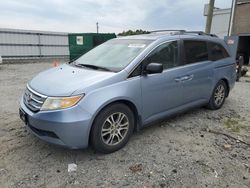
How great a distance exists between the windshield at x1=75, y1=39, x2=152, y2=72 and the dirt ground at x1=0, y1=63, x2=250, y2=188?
1236 millimetres

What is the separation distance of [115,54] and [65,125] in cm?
155

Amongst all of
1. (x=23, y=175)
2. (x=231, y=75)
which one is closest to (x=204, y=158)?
(x=23, y=175)

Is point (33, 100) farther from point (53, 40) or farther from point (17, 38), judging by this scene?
point (53, 40)

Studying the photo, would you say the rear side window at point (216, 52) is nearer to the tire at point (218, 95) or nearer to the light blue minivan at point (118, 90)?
the light blue minivan at point (118, 90)

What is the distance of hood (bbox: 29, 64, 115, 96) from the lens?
2.80 meters

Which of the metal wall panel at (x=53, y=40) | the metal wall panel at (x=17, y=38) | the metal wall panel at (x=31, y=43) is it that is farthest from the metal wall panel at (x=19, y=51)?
the metal wall panel at (x=53, y=40)

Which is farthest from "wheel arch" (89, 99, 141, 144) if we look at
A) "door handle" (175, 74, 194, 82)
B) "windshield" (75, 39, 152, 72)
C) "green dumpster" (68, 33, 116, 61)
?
"green dumpster" (68, 33, 116, 61)

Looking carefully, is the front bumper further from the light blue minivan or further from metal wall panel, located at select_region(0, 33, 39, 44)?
metal wall panel, located at select_region(0, 33, 39, 44)

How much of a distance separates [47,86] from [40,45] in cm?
1473

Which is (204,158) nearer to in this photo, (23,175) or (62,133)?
(62,133)

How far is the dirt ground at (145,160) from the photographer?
8.45ft

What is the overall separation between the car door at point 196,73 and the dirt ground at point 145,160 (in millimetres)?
594

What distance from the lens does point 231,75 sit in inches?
206

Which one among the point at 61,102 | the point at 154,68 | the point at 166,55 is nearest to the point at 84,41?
the point at 166,55
